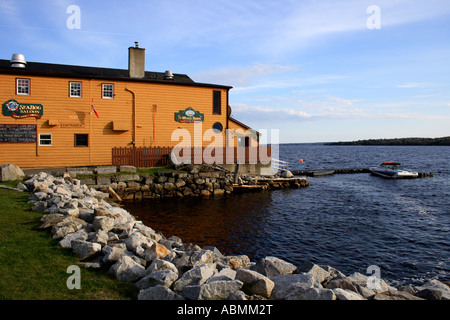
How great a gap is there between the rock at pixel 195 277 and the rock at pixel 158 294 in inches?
16.1

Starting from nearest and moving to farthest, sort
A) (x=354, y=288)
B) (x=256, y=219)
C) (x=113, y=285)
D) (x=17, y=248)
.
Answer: (x=113, y=285) → (x=354, y=288) → (x=17, y=248) → (x=256, y=219)

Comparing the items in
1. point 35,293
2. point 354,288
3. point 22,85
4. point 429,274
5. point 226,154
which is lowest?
point 429,274

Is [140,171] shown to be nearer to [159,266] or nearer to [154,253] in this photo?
[154,253]

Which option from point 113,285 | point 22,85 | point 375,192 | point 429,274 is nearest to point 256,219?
point 429,274

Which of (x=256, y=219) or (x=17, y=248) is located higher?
(x=17, y=248)

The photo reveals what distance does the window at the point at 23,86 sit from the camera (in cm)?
2495

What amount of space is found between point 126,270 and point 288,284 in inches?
128

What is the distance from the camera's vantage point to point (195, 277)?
250 inches

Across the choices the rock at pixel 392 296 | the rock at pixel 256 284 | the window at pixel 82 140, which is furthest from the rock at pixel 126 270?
the window at pixel 82 140

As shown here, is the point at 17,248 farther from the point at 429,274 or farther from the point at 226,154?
the point at 226,154

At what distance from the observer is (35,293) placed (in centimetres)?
551

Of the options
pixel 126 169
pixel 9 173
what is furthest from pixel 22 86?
pixel 9 173
